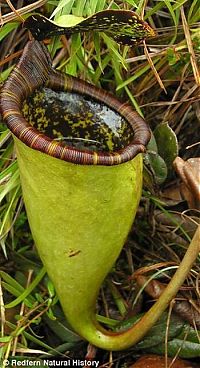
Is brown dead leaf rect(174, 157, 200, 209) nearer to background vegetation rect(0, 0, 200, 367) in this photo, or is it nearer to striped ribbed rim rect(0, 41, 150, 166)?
background vegetation rect(0, 0, 200, 367)

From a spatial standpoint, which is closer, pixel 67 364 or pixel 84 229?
pixel 84 229

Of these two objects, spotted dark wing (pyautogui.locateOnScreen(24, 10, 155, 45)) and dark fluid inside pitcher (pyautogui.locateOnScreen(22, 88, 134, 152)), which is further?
dark fluid inside pitcher (pyautogui.locateOnScreen(22, 88, 134, 152))

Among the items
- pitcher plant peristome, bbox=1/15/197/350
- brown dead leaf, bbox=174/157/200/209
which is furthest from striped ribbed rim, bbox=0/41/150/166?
brown dead leaf, bbox=174/157/200/209

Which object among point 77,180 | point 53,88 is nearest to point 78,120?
point 53,88

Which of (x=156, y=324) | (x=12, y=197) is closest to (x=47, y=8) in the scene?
(x=12, y=197)

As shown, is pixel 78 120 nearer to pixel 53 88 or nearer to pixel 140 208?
pixel 53 88

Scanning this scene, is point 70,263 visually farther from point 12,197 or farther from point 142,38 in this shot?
point 142,38
